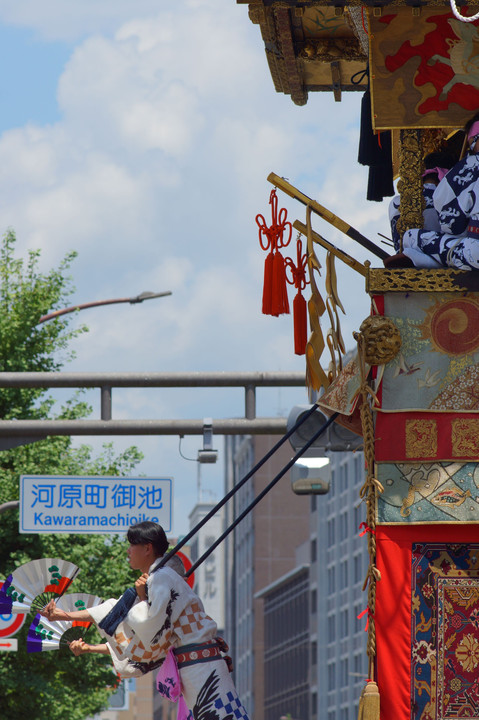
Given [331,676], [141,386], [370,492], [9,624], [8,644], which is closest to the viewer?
[370,492]

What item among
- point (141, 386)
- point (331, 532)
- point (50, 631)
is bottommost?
point (50, 631)

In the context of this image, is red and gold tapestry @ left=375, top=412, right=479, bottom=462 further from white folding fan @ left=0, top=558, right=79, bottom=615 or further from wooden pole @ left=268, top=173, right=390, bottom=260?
white folding fan @ left=0, top=558, right=79, bottom=615

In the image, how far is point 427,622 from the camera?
A: 556cm

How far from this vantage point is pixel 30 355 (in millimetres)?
19406

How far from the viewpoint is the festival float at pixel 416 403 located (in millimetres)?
5527

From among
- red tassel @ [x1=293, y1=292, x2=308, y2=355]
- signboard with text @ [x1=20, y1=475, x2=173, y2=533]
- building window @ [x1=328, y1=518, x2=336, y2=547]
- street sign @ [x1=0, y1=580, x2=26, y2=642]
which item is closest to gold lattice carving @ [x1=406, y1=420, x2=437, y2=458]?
red tassel @ [x1=293, y1=292, x2=308, y2=355]

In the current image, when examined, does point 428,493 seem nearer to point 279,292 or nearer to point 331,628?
point 279,292

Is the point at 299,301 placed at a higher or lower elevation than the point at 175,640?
higher

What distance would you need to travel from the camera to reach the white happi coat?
584 centimetres

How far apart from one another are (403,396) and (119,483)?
7.57 meters

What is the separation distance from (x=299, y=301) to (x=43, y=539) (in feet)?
41.4

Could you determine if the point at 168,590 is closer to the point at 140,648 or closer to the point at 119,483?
the point at 140,648

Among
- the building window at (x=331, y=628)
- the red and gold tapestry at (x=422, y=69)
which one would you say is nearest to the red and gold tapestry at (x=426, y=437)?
the red and gold tapestry at (x=422, y=69)

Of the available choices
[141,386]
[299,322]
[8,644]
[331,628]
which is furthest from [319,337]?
[331,628]
